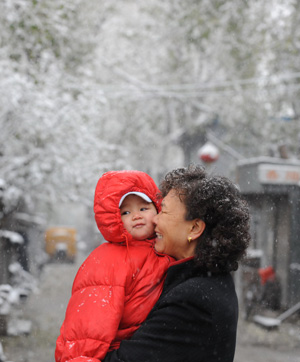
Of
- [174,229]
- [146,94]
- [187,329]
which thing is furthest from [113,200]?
[146,94]

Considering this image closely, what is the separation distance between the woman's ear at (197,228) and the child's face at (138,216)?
0.32 metres

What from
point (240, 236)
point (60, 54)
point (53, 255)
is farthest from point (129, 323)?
→ point (53, 255)

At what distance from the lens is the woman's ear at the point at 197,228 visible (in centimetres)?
189

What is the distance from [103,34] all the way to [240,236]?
49.8ft

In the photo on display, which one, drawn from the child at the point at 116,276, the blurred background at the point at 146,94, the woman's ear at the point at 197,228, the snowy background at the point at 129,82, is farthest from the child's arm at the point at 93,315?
the snowy background at the point at 129,82

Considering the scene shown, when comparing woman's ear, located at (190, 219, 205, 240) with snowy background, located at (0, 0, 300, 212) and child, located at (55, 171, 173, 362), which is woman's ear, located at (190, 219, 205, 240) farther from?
snowy background, located at (0, 0, 300, 212)

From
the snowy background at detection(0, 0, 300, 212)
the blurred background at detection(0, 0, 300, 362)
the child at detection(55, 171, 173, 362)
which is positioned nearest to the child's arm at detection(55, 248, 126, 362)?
the child at detection(55, 171, 173, 362)

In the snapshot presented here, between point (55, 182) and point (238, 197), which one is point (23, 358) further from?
point (238, 197)

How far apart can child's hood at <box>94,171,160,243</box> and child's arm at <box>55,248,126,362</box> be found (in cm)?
13

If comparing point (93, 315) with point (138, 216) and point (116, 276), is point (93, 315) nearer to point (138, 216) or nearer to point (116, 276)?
point (116, 276)

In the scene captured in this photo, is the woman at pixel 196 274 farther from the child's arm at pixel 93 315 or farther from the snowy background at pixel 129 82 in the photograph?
the snowy background at pixel 129 82

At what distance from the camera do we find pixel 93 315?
6.05 feet

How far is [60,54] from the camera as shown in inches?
357

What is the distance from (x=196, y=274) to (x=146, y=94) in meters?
12.8
